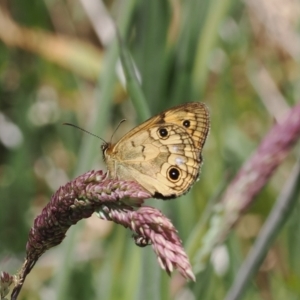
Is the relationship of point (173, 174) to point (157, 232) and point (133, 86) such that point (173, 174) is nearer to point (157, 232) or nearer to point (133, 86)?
point (133, 86)

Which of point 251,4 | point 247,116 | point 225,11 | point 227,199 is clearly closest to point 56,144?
point 247,116

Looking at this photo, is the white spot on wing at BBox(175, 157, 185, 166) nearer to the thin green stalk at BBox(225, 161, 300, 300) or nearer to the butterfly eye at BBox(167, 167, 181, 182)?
the butterfly eye at BBox(167, 167, 181, 182)

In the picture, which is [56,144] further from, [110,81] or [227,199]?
[227,199]

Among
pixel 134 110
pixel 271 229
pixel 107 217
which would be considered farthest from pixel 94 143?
pixel 107 217

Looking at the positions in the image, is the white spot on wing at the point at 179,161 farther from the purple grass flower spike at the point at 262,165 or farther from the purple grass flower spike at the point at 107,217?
the purple grass flower spike at the point at 107,217

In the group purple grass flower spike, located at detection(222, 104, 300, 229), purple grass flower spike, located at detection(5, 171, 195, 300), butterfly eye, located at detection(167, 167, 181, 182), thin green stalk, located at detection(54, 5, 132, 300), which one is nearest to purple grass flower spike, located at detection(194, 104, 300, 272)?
purple grass flower spike, located at detection(222, 104, 300, 229)
